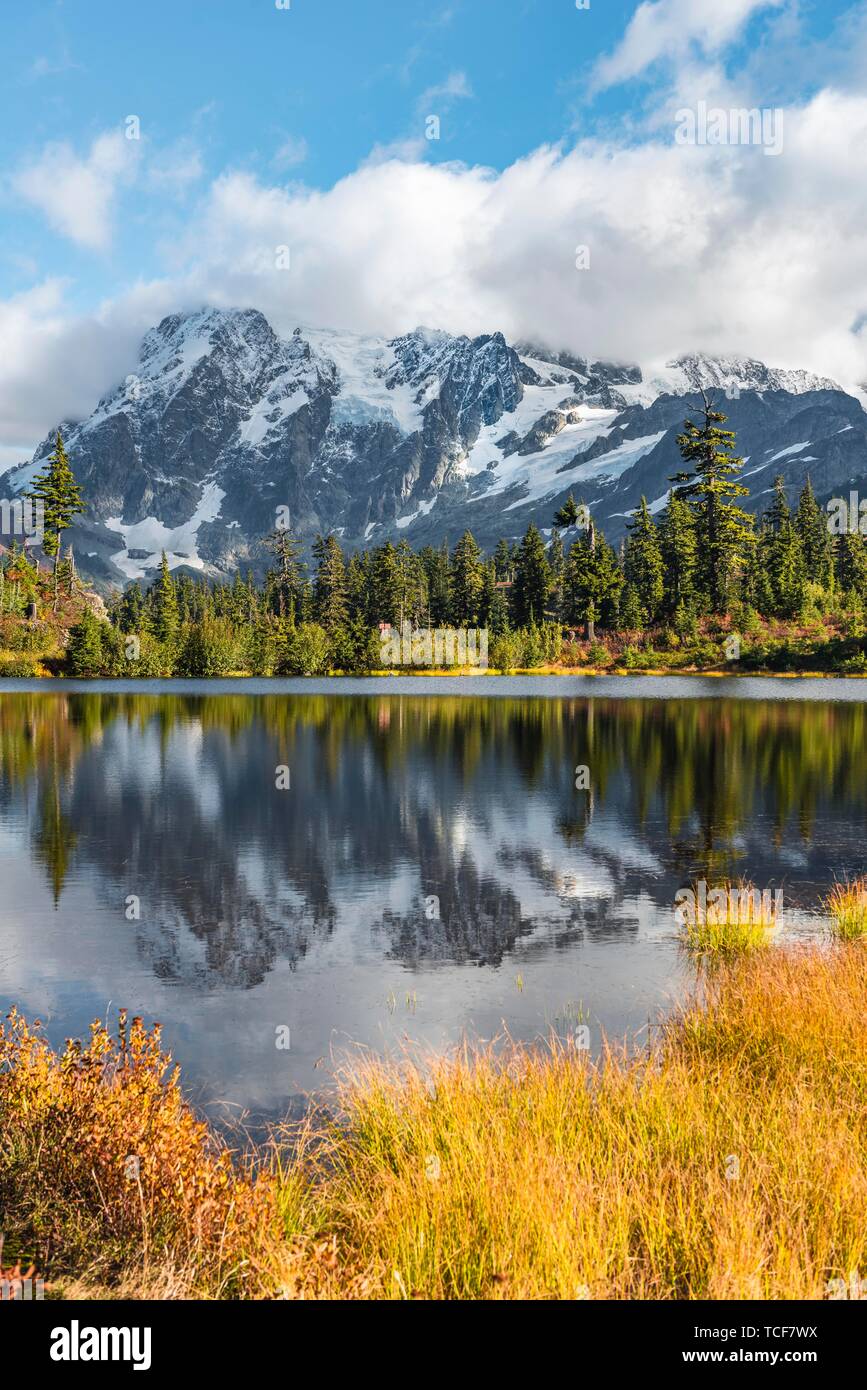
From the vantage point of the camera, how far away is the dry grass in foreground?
6023 mm

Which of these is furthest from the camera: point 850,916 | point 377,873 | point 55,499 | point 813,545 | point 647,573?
point 813,545

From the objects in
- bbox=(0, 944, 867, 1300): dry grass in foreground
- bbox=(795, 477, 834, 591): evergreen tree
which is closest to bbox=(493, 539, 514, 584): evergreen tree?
bbox=(795, 477, 834, 591): evergreen tree

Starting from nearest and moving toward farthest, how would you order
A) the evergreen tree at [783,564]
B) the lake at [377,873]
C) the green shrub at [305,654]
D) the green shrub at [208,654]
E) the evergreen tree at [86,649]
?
the lake at [377,873]
the evergreen tree at [783,564]
the evergreen tree at [86,649]
the green shrub at [305,654]
the green shrub at [208,654]

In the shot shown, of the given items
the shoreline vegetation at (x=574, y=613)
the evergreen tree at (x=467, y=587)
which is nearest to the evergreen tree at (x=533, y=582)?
the shoreline vegetation at (x=574, y=613)

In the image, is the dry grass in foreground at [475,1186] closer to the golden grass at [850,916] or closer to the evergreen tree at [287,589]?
the golden grass at [850,916]

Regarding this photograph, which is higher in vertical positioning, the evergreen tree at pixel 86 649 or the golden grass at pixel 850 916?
the evergreen tree at pixel 86 649

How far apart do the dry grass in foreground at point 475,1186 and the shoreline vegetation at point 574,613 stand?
102 m

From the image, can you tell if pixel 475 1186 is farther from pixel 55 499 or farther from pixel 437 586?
pixel 437 586

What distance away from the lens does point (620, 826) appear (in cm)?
2753

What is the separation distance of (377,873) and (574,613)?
112 m

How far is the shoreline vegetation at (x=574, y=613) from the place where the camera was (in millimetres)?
113125

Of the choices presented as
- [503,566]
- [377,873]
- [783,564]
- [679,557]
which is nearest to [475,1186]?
[377,873]

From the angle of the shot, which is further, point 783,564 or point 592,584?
point 592,584

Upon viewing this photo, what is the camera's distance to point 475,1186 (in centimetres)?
667
